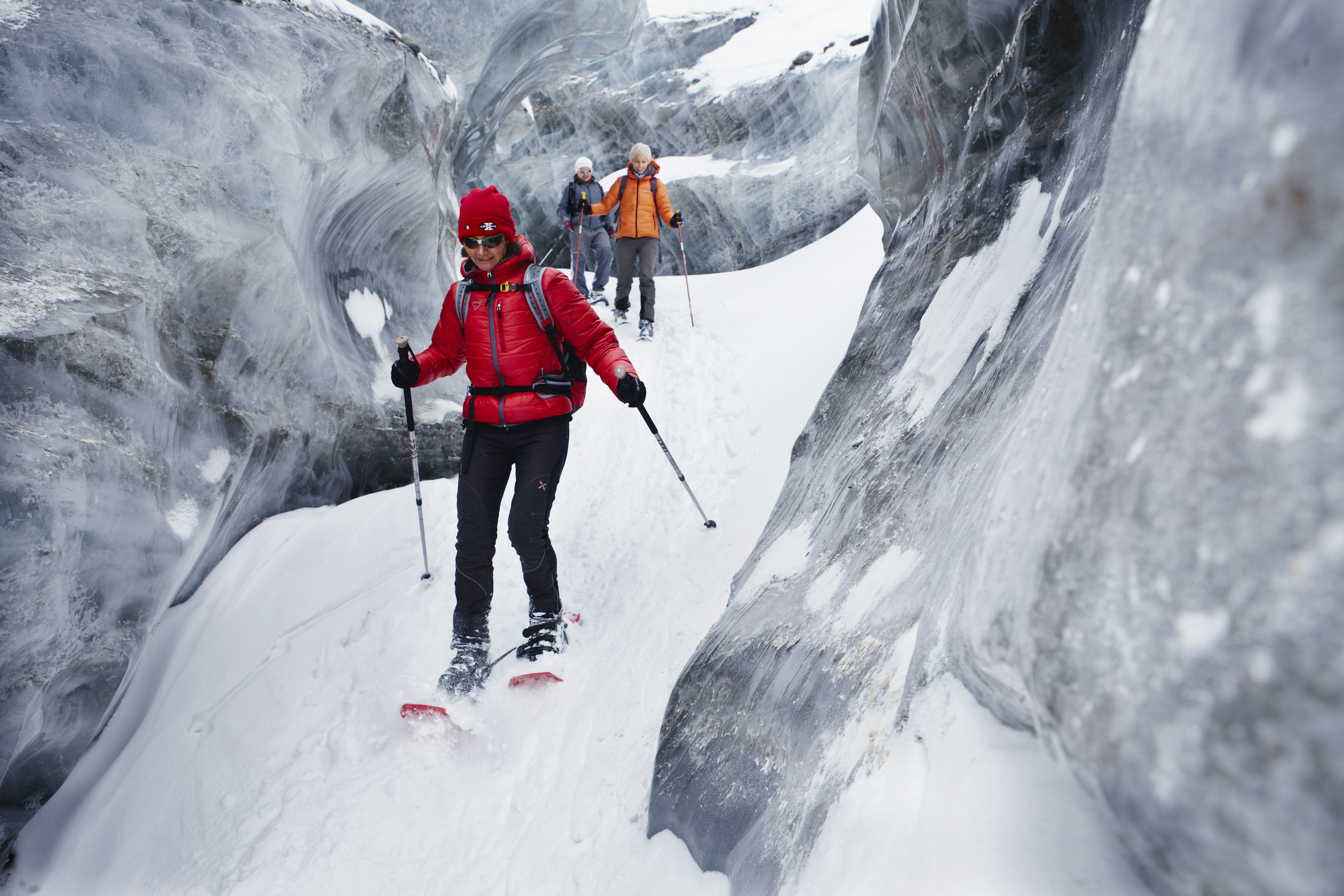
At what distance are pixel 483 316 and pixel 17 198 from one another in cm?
197

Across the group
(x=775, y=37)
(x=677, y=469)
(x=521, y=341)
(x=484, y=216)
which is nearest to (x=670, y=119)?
(x=775, y=37)

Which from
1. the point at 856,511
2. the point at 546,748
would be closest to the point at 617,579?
the point at 546,748

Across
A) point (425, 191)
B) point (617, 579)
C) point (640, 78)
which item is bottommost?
point (617, 579)

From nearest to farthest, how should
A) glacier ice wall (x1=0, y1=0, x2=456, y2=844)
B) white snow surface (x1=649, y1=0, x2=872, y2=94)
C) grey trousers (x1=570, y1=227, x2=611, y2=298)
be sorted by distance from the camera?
→ 1. glacier ice wall (x1=0, y1=0, x2=456, y2=844)
2. grey trousers (x1=570, y1=227, x2=611, y2=298)
3. white snow surface (x1=649, y1=0, x2=872, y2=94)

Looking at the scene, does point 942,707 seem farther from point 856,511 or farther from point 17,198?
point 17,198

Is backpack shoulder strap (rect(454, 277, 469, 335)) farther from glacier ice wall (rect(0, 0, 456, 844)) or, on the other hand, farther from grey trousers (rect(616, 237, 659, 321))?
grey trousers (rect(616, 237, 659, 321))

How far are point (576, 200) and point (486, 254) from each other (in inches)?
249

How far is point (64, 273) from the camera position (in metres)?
3.15

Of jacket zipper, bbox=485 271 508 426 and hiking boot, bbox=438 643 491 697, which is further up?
jacket zipper, bbox=485 271 508 426

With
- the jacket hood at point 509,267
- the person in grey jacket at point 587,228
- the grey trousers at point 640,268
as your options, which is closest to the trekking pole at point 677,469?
the jacket hood at point 509,267

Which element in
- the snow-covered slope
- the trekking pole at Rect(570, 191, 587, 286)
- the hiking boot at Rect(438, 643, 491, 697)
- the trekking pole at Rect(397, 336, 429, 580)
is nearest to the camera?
the snow-covered slope

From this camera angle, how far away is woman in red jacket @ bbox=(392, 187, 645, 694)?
3434mm

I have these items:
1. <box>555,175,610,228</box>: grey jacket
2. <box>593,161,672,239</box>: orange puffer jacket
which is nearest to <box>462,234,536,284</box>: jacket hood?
<box>593,161,672,239</box>: orange puffer jacket

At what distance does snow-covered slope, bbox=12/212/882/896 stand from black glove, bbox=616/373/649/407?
3.85ft
